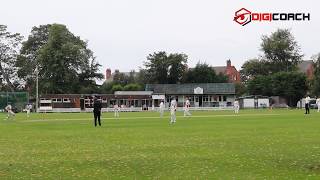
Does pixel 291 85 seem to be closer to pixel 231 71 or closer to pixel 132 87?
pixel 132 87

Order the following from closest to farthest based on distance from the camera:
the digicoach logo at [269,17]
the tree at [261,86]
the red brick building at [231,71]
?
the digicoach logo at [269,17]
the tree at [261,86]
the red brick building at [231,71]

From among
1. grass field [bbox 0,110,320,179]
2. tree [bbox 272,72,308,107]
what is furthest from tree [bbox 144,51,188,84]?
grass field [bbox 0,110,320,179]

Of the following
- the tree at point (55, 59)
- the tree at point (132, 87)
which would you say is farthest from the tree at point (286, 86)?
the tree at point (55, 59)

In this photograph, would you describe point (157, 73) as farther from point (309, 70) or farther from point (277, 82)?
point (309, 70)

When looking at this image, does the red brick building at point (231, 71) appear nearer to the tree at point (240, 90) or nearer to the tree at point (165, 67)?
the tree at point (240, 90)

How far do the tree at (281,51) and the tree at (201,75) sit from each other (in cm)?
1368

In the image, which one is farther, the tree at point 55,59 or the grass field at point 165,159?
the tree at point 55,59

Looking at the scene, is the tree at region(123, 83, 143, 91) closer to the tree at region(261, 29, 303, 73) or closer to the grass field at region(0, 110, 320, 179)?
the tree at region(261, 29, 303, 73)

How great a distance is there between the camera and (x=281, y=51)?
429 feet

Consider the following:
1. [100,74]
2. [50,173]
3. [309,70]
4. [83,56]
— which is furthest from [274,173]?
[309,70]

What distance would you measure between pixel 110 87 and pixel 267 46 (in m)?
38.7

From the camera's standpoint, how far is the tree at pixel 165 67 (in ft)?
430

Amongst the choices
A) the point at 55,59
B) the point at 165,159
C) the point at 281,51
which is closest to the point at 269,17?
the point at 165,159

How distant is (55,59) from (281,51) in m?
54.4
